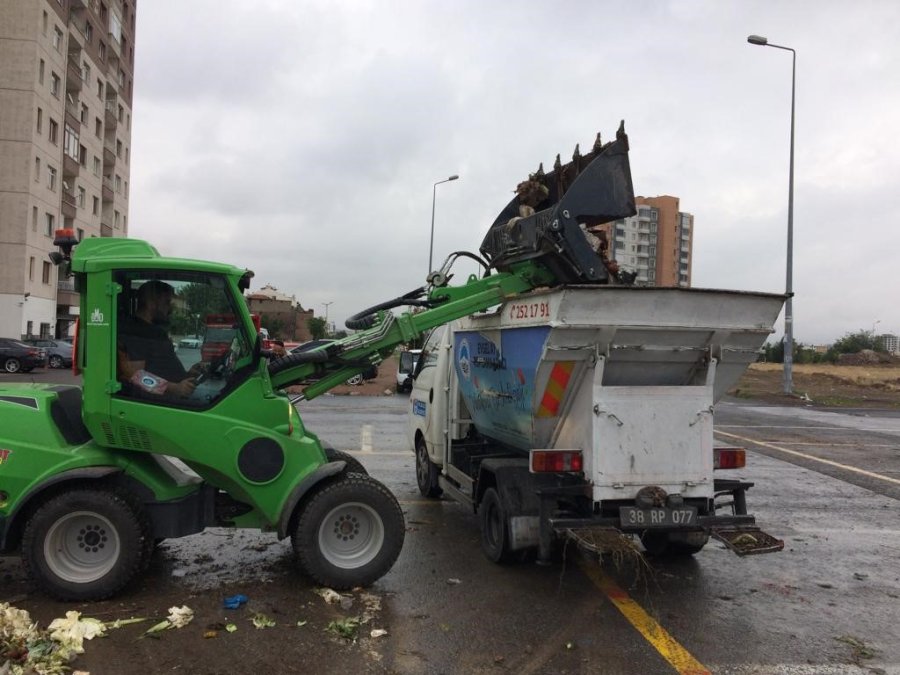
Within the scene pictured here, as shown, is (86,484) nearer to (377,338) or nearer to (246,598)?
(246,598)

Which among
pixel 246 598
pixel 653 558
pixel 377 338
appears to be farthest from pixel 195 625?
pixel 653 558

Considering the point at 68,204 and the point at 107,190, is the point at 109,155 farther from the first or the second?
the point at 68,204

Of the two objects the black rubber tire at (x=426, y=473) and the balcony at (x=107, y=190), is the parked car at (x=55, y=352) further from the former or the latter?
the black rubber tire at (x=426, y=473)

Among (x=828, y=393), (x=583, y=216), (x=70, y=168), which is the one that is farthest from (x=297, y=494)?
(x=70, y=168)

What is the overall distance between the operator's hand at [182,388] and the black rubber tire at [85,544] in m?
0.79

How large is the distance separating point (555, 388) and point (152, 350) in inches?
116

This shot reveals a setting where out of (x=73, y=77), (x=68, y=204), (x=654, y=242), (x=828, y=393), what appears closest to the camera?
(x=654, y=242)

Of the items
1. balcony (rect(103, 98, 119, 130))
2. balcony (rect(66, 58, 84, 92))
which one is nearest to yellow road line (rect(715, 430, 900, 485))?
balcony (rect(66, 58, 84, 92))

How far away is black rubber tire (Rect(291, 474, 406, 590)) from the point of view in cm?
488

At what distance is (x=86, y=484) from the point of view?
4.70m

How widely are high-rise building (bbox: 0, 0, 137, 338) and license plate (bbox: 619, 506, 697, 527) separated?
35.1 metres

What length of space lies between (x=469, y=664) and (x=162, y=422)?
259 centimetres

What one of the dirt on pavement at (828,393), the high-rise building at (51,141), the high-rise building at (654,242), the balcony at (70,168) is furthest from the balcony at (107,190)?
the dirt on pavement at (828,393)

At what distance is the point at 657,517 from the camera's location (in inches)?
192
